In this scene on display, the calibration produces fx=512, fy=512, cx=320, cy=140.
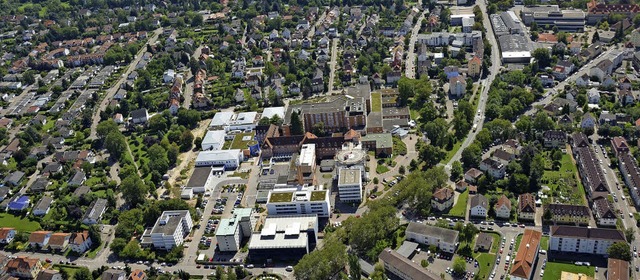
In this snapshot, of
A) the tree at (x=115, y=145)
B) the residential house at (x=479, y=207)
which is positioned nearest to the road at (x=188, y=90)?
the tree at (x=115, y=145)

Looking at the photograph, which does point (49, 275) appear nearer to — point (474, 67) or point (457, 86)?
point (457, 86)

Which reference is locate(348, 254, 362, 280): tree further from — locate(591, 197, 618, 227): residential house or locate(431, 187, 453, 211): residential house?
locate(591, 197, 618, 227): residential house

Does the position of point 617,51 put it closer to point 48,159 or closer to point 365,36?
point 365,36

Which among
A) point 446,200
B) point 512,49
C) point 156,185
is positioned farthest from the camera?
point 512,49

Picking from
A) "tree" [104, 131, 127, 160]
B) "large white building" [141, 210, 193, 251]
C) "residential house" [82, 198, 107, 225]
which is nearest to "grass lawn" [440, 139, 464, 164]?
"large white building" [141, 210, 193, 251]

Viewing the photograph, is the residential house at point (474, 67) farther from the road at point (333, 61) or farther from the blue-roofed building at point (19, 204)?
the blue-roofed building at point (19, 204)

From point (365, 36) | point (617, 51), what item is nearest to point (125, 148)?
point (365, 36)
